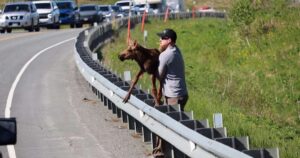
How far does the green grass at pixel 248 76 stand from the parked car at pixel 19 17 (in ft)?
24.2

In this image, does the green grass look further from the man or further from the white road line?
the white road line

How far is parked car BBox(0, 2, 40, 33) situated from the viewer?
49.5 metres

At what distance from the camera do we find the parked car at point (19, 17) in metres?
49.5

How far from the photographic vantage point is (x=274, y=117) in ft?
64.0

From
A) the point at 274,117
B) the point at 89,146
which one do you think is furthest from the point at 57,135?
the point at 274,117

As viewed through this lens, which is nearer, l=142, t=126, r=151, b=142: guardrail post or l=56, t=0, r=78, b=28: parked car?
l=142, t=126, r=151, b=142: guardrail post

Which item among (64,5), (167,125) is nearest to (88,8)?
(64,5)

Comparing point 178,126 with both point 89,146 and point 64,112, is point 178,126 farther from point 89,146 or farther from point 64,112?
point 64,112

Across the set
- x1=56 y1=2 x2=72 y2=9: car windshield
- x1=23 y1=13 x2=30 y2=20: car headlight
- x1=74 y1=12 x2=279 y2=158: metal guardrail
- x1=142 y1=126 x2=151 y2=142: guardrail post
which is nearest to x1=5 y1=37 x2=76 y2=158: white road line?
x1=74 y1=12 x2=279 y2=158: metal guardrail

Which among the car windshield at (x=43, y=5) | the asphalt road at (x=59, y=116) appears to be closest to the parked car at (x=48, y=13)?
the car windshield at (x=43, y=5)

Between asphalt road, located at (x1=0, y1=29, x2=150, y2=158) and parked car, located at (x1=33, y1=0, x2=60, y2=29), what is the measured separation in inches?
998

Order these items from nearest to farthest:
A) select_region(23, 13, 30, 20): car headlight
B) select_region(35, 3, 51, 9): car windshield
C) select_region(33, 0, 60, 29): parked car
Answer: select_region(23, 13, 30, 20): car headlight → select_region(33, 0, 60, 29): parked car → select_region(35, 3, 51, 9): car windshield

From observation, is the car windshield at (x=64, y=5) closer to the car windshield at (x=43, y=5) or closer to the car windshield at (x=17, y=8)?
the car windshield at (x=43, y=5)

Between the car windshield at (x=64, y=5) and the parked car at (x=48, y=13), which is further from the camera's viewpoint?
the car windshield at (x=64, y=5)
